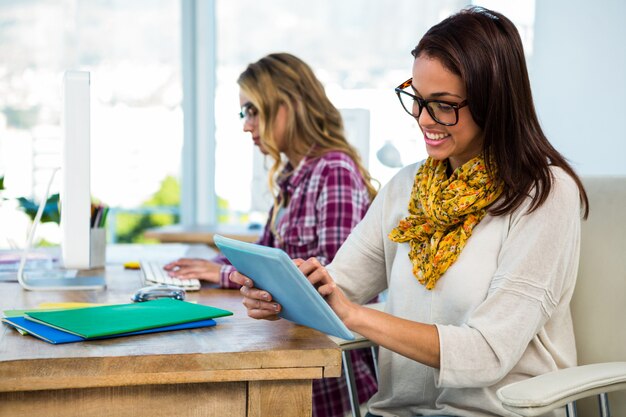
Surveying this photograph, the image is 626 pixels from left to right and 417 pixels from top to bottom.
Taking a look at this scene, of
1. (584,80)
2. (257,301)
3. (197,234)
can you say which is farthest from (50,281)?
(584,80)

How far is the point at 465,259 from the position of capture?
152cm

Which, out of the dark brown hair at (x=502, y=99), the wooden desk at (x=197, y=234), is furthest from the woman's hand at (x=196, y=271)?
the wooden desk at (x=197, y=234)

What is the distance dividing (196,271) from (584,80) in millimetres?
2554

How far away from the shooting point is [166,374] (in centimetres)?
117

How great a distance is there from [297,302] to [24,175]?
16.0 ft

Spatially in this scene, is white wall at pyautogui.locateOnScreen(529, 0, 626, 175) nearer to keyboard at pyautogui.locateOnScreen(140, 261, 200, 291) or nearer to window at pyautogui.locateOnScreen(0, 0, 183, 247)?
keyboard at pyautogui.locateOnScreen(140, 261, 200, 291)

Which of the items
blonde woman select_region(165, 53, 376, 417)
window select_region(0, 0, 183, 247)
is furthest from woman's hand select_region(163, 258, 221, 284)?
window select_region(0, 0, 183, 247)

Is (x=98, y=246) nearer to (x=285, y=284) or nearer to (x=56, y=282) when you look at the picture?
(x=56, y=282)

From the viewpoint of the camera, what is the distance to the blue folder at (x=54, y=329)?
4.12 ft

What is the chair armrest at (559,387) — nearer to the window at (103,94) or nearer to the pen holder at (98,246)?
the pen holder at (98,246)

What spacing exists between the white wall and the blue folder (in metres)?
2.58

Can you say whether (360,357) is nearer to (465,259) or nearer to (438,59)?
(465,259)

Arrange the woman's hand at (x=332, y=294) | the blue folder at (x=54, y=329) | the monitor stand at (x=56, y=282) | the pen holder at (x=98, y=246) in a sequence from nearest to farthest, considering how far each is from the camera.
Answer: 1. the blue folder at (x=54, y=329)
2. the woman's hand at (x=332, y=294)
3. the monitor stand at (x=56, y=282)
4. the pen holder at (x=98, y=246)

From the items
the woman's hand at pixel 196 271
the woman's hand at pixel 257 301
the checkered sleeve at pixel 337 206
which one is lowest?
the woman's hand at pixel 196 271
